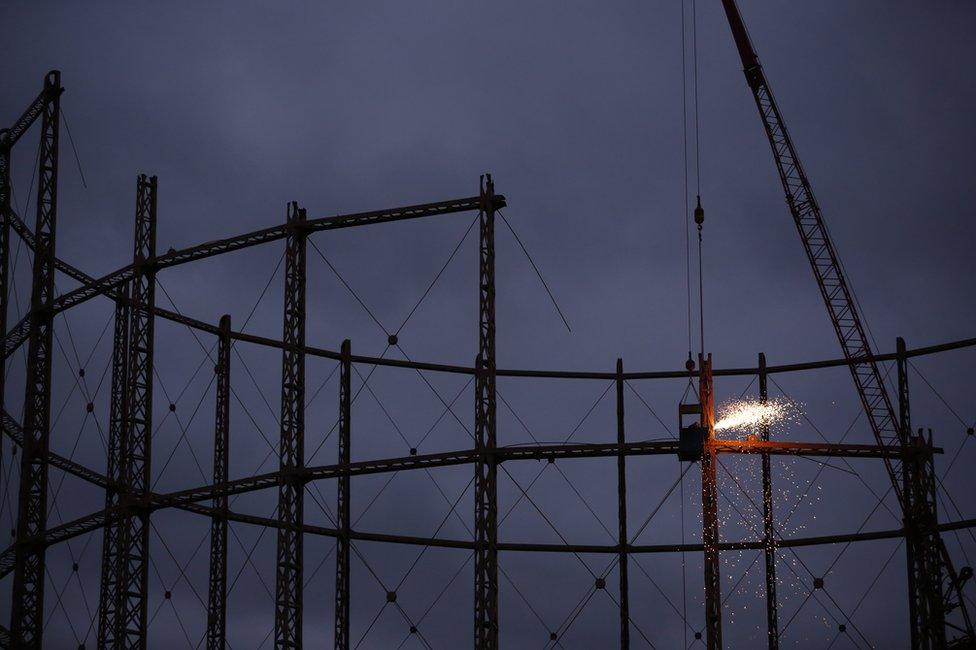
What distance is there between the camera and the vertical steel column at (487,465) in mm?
44875

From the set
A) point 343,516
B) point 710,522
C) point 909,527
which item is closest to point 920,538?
point 909,527

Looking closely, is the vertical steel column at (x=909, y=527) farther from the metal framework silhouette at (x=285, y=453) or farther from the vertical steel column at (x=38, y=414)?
the vertical steel column at (x=38, y=414)

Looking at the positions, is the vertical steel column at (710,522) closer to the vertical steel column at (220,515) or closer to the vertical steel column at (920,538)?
the vertical steel column at (920,538)

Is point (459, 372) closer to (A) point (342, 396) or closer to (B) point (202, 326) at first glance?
(A) point (342, 396)

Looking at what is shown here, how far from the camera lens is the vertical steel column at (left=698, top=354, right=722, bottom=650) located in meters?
44.3

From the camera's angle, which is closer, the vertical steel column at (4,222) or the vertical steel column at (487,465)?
the vertical steel column at (487,465)

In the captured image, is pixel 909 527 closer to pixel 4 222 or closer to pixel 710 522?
pixel 710 522

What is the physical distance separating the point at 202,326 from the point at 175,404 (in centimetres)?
377

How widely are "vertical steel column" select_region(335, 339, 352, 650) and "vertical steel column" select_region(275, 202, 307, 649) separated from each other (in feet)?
9.89

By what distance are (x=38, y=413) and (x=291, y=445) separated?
10.1 meters

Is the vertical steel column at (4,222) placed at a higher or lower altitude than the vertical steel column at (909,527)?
higher

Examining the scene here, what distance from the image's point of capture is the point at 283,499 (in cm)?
4919

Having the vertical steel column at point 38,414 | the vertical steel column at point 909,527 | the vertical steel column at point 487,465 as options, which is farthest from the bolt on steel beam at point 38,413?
the vertical steel column at point 909,527

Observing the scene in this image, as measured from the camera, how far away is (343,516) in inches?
2212
